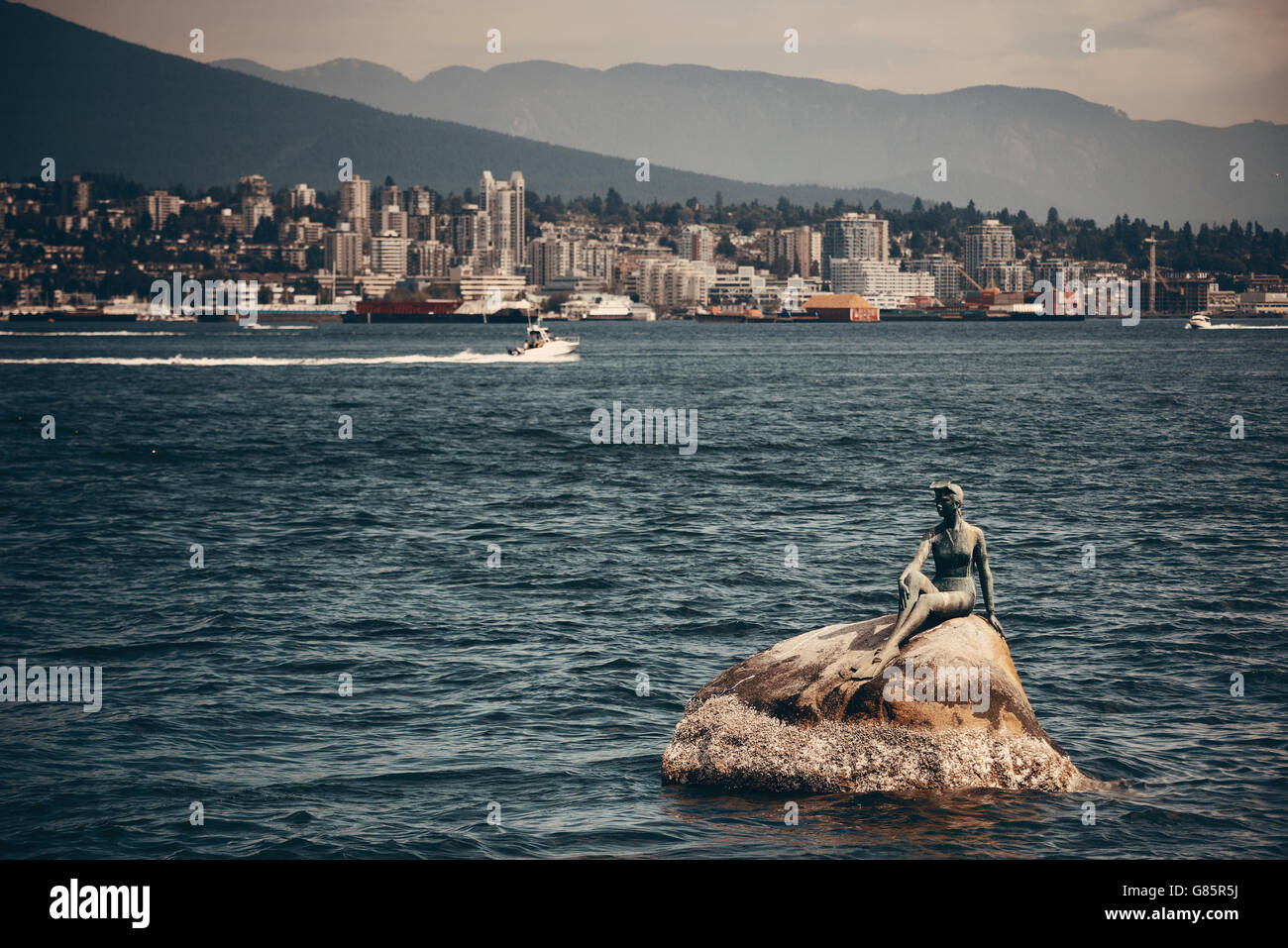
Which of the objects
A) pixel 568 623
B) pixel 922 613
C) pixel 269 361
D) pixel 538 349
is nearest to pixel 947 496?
pixel 922 613

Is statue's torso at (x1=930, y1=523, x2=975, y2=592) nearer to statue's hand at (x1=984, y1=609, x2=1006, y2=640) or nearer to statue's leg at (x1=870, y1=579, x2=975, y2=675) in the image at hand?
statue's leg at (x1=870, y1=579, x2=975, y2=675)

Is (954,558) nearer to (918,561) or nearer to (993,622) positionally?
(918,561)

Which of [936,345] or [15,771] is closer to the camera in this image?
[15,771]

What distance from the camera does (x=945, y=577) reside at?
1357 centimetres

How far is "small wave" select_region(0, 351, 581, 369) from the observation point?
119m

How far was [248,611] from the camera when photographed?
74.2 ft

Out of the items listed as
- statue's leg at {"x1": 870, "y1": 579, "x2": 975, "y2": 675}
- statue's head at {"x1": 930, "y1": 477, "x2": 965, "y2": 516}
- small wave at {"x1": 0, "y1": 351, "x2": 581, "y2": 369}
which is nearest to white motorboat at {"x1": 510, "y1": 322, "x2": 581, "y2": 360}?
small wave at {"x1": 0, "y1": 351, "x2": 581, "y2": 369}

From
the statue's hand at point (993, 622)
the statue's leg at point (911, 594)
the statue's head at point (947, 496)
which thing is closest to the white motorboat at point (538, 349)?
the statue's hand at point (993, 622)

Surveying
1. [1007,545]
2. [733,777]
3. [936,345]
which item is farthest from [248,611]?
[936,345]

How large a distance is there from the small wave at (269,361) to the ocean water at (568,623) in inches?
2456

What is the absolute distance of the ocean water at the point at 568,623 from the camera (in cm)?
1275

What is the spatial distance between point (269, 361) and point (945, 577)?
11658cm
